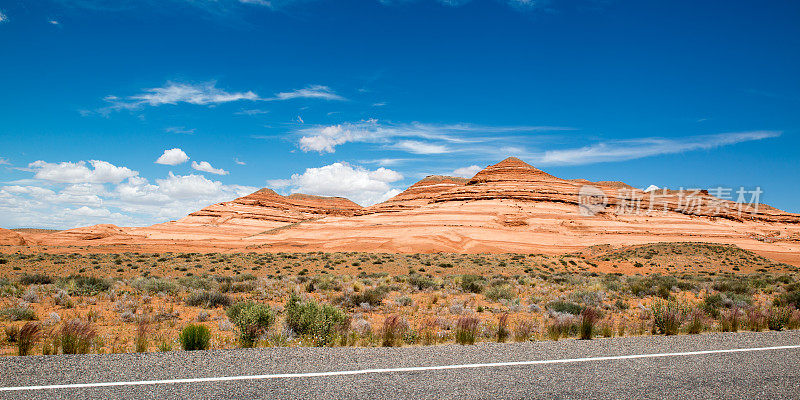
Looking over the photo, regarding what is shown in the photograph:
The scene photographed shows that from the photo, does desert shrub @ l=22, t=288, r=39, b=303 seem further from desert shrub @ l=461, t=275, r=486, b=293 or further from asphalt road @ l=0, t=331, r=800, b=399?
desert shrub @ l=461, t=275, r=486, b=293

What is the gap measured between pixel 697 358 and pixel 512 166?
86.6 meters

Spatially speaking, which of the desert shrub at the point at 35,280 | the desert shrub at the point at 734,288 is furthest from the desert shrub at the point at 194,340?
the desert shrub at the point at 734,288

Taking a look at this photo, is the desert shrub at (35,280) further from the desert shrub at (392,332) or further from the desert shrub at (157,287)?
the desert shrub at (392,332)

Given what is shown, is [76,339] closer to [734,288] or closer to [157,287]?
[157,287]

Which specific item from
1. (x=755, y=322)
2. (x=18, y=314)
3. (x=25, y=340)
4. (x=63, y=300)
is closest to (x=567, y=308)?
(x=755, y=322)

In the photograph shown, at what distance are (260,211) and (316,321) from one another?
94523mm

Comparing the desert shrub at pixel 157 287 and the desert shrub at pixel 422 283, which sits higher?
the desert shrub at pixel 422 283

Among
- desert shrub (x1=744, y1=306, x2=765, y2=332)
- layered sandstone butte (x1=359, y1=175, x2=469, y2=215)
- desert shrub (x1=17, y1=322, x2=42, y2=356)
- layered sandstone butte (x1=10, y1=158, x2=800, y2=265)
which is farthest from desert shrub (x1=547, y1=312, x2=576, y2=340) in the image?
layered sandstone butte (x1=359, y1=175, x2=469, y2=215)

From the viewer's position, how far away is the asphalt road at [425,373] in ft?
17.0

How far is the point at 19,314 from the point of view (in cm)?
1056

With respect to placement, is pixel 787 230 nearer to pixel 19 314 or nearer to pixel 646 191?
Result: pixel 646 191

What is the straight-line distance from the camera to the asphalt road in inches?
204

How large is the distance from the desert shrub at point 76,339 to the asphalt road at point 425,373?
898 mm

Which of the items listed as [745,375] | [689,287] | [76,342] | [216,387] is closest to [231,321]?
[76,342]
